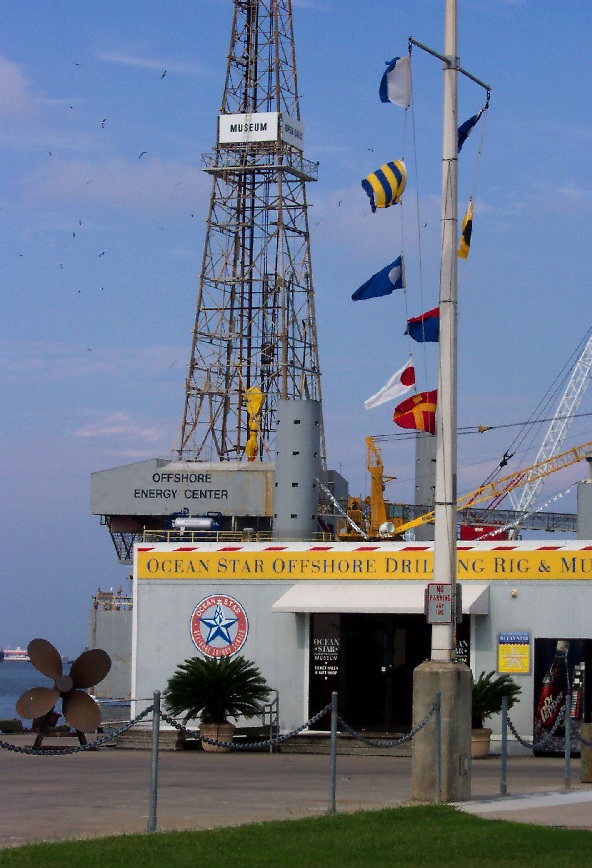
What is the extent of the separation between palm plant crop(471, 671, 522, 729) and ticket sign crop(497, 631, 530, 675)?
120 centimetres

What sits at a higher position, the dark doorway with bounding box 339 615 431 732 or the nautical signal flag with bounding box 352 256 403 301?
the nautical signal flag with bounding box 352 256 403 301

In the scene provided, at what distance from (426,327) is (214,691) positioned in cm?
1238

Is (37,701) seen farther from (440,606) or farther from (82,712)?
(440,606)

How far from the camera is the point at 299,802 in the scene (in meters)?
17.9

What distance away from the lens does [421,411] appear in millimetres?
20812

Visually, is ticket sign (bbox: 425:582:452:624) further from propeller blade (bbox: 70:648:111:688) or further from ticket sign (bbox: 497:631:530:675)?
propeller blade (bbox: 70:648:111:688)

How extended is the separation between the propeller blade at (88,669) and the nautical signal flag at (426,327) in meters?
12.7

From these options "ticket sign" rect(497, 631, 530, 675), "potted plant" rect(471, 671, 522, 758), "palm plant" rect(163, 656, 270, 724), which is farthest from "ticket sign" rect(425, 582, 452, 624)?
"ticket sign" rect(497, 631, 530, 675)

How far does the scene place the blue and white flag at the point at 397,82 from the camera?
1992 centimetres

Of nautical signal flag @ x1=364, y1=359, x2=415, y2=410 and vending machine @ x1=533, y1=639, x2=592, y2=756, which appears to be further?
vending machine @ x1=533, y1=639, x2=592, y2=756

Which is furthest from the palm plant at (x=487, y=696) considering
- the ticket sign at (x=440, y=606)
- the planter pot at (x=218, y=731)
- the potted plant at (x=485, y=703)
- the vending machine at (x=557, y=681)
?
the ticket sign at (x=440, y=606)

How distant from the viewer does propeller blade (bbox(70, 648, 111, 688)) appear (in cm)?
3027

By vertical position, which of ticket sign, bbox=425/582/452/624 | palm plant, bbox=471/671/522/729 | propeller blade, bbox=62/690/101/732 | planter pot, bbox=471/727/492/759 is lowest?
planter pot, bbox=471/727/492/759

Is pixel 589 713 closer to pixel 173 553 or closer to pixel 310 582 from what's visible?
pixel 310 582
